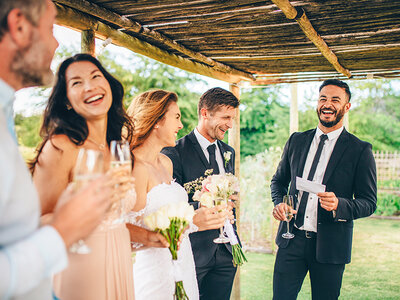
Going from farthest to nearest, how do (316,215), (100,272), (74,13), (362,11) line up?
(316,215), (362,11), (74,13), (100,272)

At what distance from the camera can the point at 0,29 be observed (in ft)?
3.84

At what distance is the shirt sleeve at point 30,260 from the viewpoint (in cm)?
102

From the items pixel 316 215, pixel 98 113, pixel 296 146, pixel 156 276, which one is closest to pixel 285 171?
pixel 296 146

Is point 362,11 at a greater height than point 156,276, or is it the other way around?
point 362,11

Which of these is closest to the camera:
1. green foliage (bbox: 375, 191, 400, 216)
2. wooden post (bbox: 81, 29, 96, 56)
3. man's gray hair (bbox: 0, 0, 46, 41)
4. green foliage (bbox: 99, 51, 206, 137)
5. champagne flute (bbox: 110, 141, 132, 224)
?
man's gray hair (bbox: 0, 0, 46, 41)

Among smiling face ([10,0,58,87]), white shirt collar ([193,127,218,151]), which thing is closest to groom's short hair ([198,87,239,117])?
white shirt collar ([193,127,218,151])

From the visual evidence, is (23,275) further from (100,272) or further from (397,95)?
(397,95)

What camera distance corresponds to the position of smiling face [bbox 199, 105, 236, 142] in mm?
3812

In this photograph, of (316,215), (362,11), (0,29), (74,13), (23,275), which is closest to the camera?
(23,275)

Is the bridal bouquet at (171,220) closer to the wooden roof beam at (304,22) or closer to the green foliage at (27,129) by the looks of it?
the wooden roof beam at (304,22)

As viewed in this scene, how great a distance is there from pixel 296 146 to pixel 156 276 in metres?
2.11

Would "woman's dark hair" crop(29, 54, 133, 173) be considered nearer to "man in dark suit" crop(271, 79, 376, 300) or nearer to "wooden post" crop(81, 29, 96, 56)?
"wooden post" crop(81, 29, 96, 56)

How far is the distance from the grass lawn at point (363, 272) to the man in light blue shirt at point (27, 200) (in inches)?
191

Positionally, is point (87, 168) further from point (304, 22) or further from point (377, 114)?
point (377, 114)
